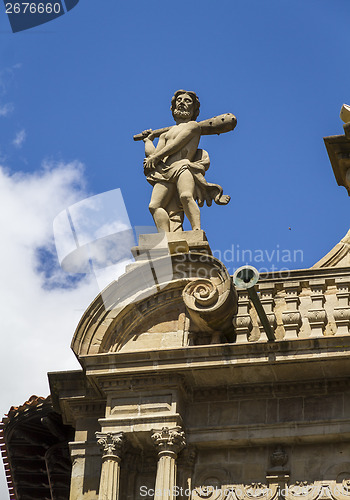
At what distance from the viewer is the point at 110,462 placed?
2273 centimetres

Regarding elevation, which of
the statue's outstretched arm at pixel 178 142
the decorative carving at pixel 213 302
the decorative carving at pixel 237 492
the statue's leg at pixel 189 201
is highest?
the statue's outstretched arm at pixel 178 142

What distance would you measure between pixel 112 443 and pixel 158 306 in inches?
104

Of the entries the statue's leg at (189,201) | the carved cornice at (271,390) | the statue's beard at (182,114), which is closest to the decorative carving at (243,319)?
the carved cornice at (271,390)

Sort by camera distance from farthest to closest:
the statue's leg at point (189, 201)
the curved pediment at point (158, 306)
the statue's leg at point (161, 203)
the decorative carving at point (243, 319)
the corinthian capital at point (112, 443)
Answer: the statue's leg at point (161, 203)
the statue's leg at point (189, 201)
the curved pediment at point (158, 306)
the decorative carving at point (243, 319)
the corinthian capital at point (112, 443)

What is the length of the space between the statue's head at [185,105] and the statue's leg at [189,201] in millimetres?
1420

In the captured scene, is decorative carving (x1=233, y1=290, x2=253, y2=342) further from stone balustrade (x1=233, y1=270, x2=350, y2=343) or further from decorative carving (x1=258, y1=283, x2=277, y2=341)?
decorative carving (x1=258, y1=283, x2=277, y2=341)

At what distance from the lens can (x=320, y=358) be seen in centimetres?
2281

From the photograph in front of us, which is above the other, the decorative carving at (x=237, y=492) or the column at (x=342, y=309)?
the column at (x=342, y=309)

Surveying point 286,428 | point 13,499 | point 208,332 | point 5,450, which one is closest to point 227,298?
point 208,332

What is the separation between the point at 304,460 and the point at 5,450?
22.0 ft

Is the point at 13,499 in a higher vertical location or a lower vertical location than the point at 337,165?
lower

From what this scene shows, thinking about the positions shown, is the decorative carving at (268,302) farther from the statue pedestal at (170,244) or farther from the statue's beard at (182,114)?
the statue's beard at (182,114)

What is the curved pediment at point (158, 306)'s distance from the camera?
23.8 meters

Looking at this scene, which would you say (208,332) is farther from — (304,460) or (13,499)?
(13,499)
